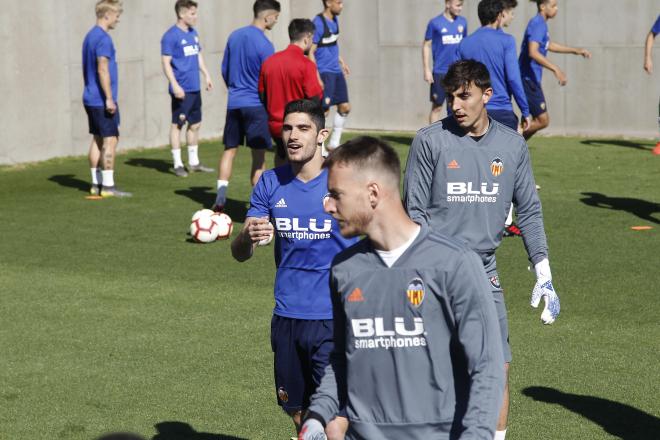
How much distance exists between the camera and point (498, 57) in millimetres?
12453

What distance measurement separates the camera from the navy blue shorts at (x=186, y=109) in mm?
17828

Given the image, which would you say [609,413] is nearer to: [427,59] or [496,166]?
[496,166]

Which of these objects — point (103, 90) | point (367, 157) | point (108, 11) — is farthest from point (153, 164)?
point (367, 157)

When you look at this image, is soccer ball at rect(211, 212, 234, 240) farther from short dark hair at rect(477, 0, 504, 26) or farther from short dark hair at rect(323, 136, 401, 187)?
short dark hair at rect(323, 136, 401, 187)

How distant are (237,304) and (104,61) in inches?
247

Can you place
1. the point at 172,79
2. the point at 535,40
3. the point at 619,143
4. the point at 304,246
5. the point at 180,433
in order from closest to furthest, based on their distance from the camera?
the point at 304,246 → the point at 180,433 → the point at 535,40 → the point at 172,79 → the point at 619,143

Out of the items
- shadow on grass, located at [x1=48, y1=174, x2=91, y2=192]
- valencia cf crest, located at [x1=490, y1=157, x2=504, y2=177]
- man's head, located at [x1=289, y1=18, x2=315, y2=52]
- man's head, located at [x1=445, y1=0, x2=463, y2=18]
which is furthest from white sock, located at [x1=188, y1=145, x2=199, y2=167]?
valencia cf crest, located at [x1=490, y1=157, x2=504, y2=177]

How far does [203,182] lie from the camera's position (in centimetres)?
1719

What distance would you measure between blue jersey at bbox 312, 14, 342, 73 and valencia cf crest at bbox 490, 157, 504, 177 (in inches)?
490

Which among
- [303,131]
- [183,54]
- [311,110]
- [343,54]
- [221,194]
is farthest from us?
[343,54]

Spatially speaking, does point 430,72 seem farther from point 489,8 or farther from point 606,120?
point 489,8

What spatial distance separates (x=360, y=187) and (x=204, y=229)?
886cm

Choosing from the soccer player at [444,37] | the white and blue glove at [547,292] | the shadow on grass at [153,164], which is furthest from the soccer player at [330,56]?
the white and blue glove at [547,292]

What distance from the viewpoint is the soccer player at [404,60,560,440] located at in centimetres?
654
